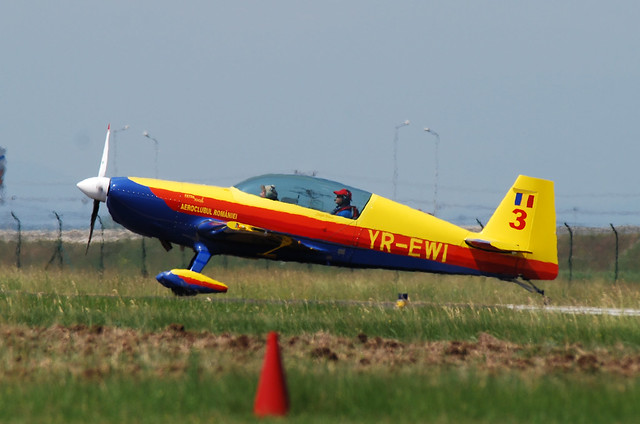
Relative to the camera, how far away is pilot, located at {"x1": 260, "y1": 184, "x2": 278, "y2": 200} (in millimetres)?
18422

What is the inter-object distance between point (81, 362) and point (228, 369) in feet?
6.30

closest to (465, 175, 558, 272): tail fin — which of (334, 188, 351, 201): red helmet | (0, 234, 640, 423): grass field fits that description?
(0, 234, 640, 423): grass field

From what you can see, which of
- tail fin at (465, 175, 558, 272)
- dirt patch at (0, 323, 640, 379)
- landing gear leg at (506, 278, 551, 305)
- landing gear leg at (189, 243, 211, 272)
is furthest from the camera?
landing gear leg at (506, 278, 551, 305)

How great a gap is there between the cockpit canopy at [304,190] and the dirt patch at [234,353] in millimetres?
6029

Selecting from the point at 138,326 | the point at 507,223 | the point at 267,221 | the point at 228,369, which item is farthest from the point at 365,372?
the point at 507,223

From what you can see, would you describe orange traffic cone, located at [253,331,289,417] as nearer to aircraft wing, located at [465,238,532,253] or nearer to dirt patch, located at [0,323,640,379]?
dirt patch, located at [0,323,640,379]

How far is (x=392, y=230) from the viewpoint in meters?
18.7

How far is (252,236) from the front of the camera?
18312mm

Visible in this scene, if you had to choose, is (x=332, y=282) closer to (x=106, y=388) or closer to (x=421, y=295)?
(x=421, y=295)

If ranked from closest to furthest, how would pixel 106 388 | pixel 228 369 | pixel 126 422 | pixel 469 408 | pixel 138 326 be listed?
1. pixel 126 422
2. pixel 469 408
3. pixel 106 388
4. pixel 228 369
5. pixel 138 326

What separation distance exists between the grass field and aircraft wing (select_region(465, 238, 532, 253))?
1.74 metres

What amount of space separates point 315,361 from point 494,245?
9.42 m

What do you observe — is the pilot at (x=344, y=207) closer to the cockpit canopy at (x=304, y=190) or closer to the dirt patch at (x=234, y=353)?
the cockpit canopy at (x=304, y=190)

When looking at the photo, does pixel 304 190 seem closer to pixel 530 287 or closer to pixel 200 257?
pixel 200 257
